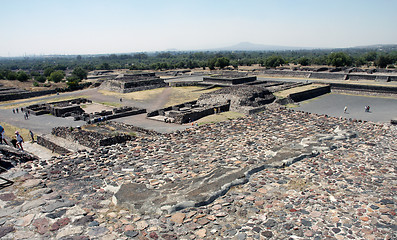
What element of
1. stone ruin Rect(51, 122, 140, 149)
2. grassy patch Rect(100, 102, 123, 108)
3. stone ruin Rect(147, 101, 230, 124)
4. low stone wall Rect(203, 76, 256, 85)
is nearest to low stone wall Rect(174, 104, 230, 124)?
stone ruin Rect(147, 101, 230, 124)

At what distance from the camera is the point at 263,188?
7.25m

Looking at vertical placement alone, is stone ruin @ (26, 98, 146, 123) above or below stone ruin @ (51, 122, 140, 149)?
below

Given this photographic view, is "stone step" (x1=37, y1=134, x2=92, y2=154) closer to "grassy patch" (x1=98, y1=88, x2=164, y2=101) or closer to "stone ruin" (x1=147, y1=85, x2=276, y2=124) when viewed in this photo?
"stone ruin" (x1=147, y1=85, x2=276, y2=124)

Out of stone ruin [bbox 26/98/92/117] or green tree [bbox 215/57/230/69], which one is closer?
stone ruin [bbox 26/98/92/117]

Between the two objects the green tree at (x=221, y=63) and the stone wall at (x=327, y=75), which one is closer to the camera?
the stone wall at (x=327, y=75)

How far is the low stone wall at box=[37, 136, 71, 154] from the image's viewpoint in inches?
610

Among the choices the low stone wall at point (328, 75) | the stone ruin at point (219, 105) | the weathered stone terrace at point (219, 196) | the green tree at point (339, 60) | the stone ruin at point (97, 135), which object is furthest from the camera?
the green tree at point (339, 60)

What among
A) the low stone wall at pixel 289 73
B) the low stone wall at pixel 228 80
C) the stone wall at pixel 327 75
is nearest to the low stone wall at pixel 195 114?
the low stone wall at pixel 228 80

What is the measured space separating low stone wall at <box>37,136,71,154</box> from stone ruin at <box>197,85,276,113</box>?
16061 millimetres

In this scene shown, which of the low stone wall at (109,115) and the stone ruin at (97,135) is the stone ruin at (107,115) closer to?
the low stone wall at (109,115)

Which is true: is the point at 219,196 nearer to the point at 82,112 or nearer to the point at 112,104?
the point at 82,112

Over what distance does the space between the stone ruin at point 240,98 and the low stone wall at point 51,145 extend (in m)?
16.1

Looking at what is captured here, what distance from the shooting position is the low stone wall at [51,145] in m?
15.5

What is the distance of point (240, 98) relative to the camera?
28.2 metres
